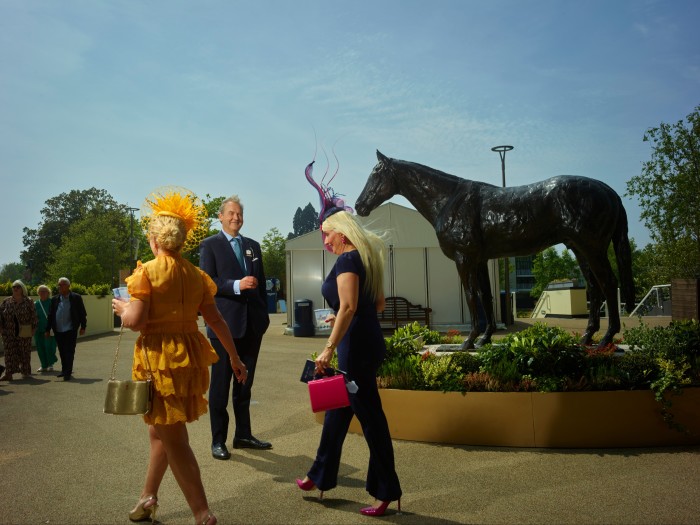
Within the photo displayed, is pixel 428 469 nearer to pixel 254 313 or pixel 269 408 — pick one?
pixel 254 313

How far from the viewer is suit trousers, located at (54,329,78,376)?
10445 mm

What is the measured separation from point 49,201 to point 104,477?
302ft

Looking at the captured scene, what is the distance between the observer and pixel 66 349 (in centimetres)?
Result: 1068

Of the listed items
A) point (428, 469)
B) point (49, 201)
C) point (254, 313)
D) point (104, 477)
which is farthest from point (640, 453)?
point (49, 201)

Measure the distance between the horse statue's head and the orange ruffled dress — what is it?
4257 mm

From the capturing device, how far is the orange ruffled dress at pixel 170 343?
3082mm

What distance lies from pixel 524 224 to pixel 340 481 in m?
3.54

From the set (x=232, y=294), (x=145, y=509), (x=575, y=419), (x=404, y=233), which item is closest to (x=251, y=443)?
(x=232, y=294)

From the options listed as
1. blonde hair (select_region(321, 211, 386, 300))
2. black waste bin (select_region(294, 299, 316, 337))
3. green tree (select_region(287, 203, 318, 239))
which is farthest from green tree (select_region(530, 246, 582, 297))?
green tree (select_region(287, 203, 318, 239))

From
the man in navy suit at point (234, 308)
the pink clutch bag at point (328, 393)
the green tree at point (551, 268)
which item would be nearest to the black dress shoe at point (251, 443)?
the man in navy suit at point (234, 308)

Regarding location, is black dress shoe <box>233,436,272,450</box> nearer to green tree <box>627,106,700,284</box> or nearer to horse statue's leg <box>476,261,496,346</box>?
horse statue's leg <box>476,261,496,346</box>

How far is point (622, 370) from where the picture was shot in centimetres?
539

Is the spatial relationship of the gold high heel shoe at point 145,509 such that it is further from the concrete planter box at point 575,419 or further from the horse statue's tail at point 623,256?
the horse statue's tail at point 623,256

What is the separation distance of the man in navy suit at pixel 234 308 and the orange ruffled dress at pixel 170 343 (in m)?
1.86
